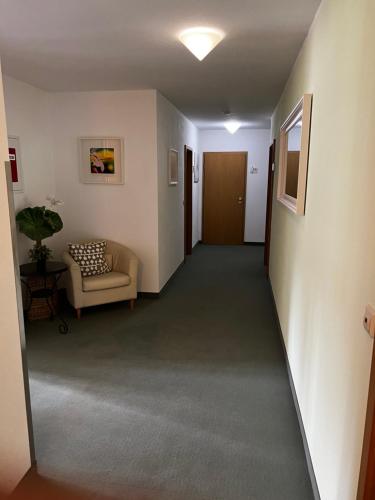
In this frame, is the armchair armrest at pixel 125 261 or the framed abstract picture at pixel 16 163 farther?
the armchair armrest at pixel 125 261

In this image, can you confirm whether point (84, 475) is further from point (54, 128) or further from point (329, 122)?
point (54, 128)

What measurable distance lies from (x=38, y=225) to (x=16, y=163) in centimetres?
72

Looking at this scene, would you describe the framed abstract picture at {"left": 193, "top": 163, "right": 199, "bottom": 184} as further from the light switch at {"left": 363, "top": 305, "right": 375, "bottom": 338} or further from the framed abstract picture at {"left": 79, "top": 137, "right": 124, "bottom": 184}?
the light switch at {"left": 363, "top": 305, "right": 375, "bottom": 338}

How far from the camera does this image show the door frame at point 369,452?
1.01 metres

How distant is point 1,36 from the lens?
2586 millimetres

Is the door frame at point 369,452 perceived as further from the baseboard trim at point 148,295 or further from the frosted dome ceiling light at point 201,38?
the baseboard trim at point 148,295

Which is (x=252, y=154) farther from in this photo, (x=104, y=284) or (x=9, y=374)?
(x=9, y=374)

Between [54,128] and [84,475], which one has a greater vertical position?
[54,128]

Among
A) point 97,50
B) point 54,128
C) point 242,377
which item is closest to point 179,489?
point 242,377

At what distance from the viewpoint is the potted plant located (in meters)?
3.72

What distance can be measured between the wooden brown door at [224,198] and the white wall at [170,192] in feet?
5.00

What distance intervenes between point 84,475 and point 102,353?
1.34m

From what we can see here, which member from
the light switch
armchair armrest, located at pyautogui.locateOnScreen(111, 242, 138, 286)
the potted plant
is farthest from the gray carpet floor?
the light switch

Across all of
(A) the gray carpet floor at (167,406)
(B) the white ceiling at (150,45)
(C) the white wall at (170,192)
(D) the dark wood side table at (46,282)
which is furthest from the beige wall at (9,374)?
(C) the white wall at (170,192)
